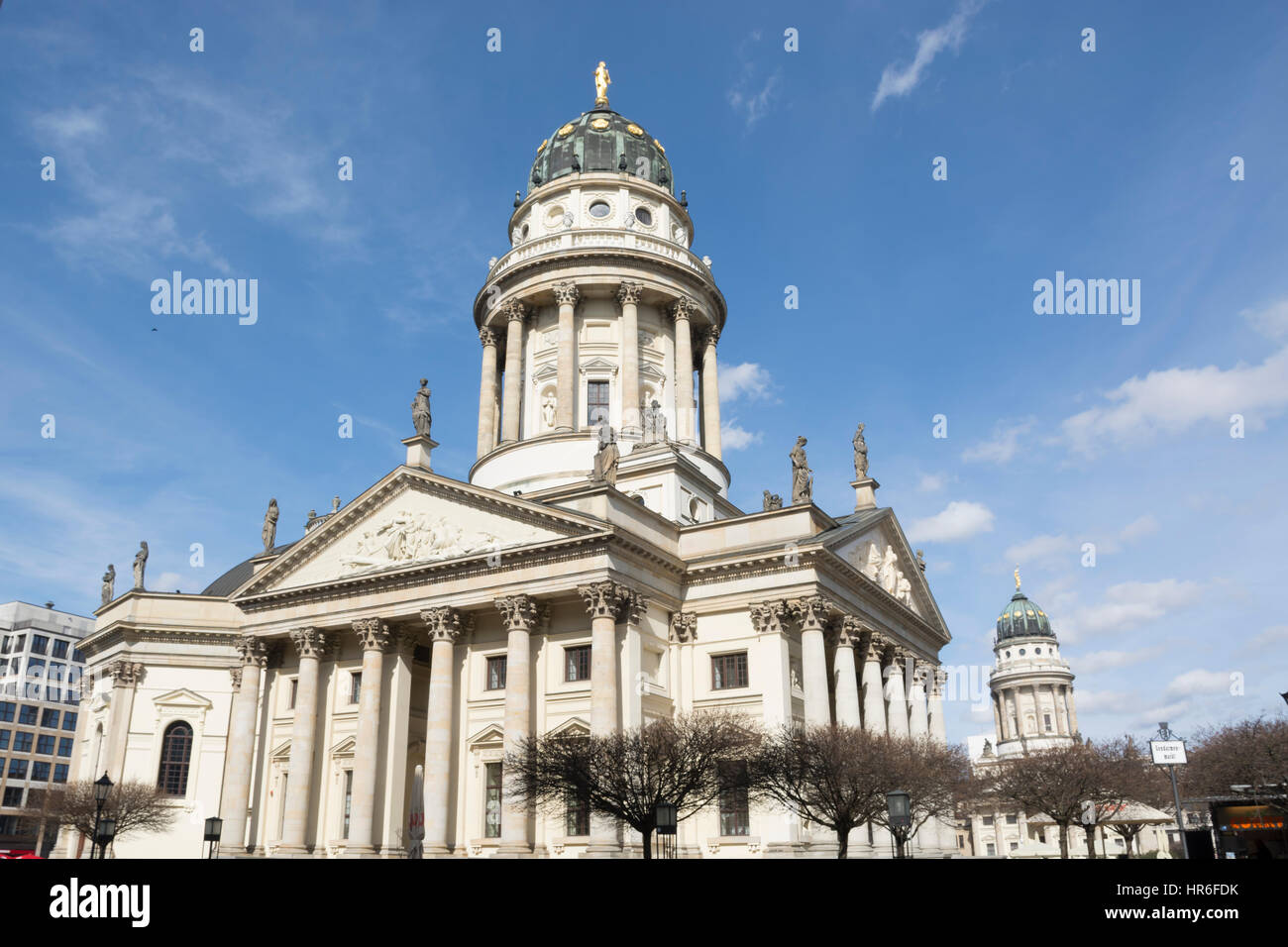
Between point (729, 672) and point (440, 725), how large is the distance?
11.4 meters

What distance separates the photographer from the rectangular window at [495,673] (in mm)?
40688

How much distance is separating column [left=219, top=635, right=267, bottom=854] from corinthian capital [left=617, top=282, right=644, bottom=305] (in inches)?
1000

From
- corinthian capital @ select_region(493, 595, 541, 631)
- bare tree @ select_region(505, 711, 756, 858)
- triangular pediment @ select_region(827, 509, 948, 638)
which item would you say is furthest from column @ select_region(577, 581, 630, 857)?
triangular pediment @ select_region(827, 509, 948, 638)

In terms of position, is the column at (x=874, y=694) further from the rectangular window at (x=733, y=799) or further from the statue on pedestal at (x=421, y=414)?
the statue on pedestal at (x=421, y=414)

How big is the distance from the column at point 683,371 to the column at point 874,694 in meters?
15.9

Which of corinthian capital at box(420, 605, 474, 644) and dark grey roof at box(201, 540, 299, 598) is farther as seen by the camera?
dark grey roof at box(201, 540, 299, 598)

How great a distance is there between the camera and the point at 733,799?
1339 inches

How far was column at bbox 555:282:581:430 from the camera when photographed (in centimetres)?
5269

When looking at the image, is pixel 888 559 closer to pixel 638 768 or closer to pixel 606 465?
pixel 606 465

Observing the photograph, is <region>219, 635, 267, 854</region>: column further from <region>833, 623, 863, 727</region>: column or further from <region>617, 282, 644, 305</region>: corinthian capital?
<region>617, 282, 644, 305</region>: corinthian capital

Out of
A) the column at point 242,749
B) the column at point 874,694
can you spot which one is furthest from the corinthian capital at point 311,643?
the column at point 874,694

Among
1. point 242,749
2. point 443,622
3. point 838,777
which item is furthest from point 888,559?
point 242,749
